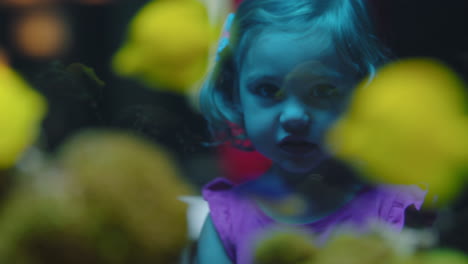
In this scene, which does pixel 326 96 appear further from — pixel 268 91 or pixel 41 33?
pixel 41 33

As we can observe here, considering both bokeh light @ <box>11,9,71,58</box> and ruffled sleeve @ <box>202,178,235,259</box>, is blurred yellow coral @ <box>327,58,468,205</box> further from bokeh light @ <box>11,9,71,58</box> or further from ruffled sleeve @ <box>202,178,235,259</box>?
bokeh light @ <box>11,9,71,58</box>

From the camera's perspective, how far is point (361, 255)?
0.48 meters

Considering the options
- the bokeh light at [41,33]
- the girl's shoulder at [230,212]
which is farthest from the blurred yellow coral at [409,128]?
the bokeh light at [41,33]

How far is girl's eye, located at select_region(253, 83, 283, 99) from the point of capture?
51 cm

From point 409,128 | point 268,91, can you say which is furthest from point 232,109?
point 409,128

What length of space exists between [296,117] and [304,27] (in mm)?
101

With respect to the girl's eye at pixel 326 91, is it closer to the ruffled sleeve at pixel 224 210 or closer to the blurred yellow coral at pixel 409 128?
the blurred yellow coral at pixel 409 128

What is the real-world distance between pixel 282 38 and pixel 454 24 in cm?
20

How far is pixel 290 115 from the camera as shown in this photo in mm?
506

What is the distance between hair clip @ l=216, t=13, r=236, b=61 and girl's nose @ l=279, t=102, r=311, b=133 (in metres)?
0.10

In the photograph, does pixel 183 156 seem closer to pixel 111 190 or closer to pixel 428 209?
pixel 111 190

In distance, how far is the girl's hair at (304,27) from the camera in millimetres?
506

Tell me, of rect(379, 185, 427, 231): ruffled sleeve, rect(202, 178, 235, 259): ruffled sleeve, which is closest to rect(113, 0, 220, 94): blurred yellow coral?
rect(202, 178, 235, 259): ruffled sleeve

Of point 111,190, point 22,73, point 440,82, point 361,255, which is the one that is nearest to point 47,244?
point 111,190
